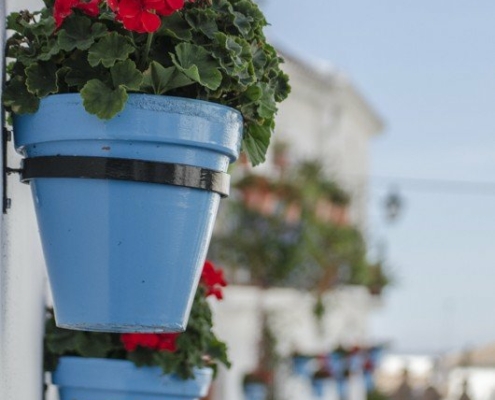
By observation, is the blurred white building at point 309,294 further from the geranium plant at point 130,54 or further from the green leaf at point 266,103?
the geranium plant at point 130,54

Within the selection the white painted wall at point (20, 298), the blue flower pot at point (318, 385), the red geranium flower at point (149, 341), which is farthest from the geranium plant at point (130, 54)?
the blue flower pot at point (318, 385)

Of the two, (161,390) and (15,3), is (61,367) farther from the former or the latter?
(15,3)

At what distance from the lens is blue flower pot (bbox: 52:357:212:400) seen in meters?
2.93

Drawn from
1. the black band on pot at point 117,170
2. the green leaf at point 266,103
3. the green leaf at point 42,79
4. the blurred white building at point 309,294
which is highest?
the blurred white building at point 309,294

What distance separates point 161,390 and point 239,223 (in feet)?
36.7

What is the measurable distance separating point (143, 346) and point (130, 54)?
87 centimetres

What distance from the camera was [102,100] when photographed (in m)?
2.24

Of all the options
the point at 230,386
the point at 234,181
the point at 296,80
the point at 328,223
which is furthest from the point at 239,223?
the point at 296,80

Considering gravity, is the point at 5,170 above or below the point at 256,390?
above

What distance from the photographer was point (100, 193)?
2287 millimetres

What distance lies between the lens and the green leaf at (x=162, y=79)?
230 cm

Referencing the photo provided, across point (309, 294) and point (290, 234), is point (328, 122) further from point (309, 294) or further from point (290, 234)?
point (290, 234)

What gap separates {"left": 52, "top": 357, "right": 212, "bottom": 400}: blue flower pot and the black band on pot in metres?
0.71

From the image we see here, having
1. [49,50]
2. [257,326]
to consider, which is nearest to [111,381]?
[49,50]
